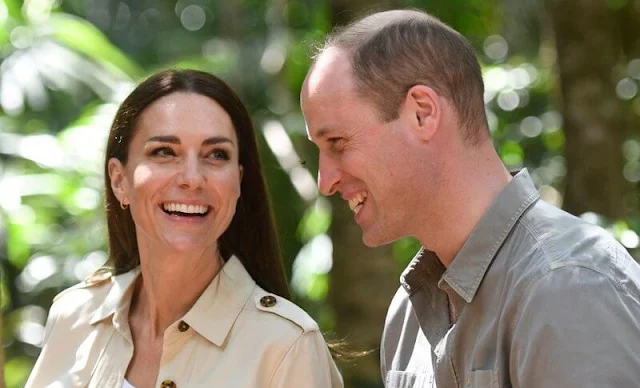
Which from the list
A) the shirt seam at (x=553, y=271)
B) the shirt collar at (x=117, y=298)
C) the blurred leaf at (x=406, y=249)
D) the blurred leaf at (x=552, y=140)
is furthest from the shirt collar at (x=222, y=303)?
the blurred leaf at (x=552, y=140)

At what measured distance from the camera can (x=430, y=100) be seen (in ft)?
9.50

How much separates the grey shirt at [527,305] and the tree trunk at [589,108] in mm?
3179

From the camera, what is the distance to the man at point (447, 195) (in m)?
2.66

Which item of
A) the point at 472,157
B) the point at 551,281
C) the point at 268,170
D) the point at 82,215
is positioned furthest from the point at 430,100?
the point at 82,215

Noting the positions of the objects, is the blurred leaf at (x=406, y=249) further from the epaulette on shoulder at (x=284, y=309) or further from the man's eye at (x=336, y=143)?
the man's eye at (x=336, y=143)

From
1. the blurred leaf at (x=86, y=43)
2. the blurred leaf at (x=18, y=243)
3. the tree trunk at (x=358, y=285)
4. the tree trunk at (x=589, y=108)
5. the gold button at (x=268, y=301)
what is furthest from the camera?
the blurred leaf at (x=86, y=43)

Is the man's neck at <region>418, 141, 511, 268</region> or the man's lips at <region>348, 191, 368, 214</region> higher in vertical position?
the man's lips at <region>348, 191, 368, 214</region>

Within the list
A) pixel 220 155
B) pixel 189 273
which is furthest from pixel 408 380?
pixel 220 155

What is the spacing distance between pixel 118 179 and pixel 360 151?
3.77 feet

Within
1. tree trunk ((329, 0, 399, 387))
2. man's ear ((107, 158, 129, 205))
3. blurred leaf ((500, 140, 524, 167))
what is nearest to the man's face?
man's ear ((107, 158, 129, 205))

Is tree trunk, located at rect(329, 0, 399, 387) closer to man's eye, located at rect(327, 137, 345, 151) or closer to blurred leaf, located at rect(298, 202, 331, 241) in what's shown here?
blurred leaf, located at rect(298, 202, 331, 241)

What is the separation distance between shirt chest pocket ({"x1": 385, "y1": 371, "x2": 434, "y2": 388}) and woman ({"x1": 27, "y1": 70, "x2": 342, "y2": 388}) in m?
0.25

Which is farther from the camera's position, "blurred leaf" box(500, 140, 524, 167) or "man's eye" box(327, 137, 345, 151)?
"blurred leaf" box(500, 140, 524, 167)

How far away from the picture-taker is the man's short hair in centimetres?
293
